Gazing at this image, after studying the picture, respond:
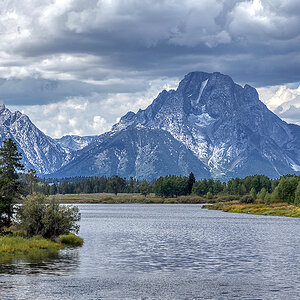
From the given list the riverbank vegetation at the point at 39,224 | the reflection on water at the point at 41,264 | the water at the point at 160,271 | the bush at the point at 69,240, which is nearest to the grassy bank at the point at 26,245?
the riverbank vegetation at the point at 39,224

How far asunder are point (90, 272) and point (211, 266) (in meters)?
16.3

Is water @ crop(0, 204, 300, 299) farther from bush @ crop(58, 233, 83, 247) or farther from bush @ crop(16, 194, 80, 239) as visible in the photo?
bush @ crop(16, 194, 80, 239)

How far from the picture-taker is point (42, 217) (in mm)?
84938

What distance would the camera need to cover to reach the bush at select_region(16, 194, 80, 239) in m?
84.2

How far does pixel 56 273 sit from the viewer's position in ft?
207

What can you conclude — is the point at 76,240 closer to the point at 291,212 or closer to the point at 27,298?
the point at 27,298

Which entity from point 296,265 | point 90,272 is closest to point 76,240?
point 90,272

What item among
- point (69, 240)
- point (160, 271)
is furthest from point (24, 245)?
point (160, 271)

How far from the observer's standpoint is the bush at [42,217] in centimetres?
8425

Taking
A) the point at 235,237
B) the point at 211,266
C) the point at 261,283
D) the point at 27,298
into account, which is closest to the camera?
the point at 27,298

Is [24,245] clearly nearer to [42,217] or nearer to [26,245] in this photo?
[26,245]

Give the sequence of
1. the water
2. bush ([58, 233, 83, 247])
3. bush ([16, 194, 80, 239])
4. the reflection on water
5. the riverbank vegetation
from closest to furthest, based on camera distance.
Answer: the water < the reflection on water < the riverbank vegetation < bush ([16, 194, 80, 239]) < bush ([58, 233, 83, 247])

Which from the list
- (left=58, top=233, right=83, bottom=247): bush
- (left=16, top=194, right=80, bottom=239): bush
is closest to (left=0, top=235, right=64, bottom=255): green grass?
(left=16, top=194, right=80, bottom=239): bush

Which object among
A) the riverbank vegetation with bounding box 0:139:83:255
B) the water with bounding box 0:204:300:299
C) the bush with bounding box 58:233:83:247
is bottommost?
the water with bounding box 0:204:300:299
